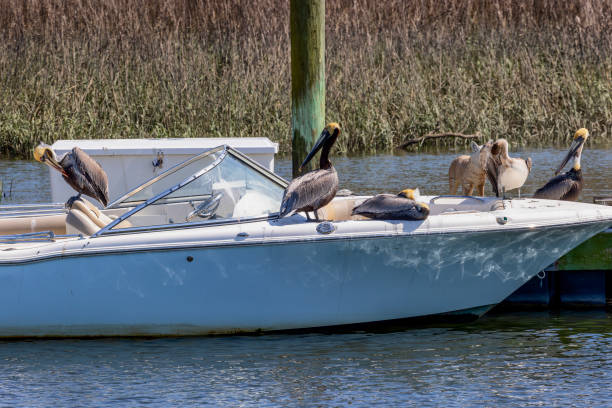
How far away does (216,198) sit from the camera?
7141 mm

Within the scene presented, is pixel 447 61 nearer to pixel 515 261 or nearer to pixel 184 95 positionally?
pixel 184 95

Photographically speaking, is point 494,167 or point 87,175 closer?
point 87,175

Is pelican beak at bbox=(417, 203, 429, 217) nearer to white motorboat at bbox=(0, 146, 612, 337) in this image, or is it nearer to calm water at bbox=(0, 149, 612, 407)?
white motorboat at bbox=(0, 146, 612, 337)

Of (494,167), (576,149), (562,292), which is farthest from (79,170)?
(576,149)

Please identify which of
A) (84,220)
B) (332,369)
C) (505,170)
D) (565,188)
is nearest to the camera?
(332,369)

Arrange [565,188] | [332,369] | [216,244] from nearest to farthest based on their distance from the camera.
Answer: [332,369], [216,244], [565,188]

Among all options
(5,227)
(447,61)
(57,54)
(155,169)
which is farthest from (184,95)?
(5,227)

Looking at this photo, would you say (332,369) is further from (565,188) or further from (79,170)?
(565,188)

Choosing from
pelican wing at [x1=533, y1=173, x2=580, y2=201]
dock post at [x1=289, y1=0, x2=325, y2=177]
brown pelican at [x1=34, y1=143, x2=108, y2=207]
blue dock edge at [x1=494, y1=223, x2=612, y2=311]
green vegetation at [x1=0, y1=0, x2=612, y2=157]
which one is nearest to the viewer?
brown pelican at [x1=34, y1=143, x2=108, y2=207]

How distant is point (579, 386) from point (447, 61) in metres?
10.2

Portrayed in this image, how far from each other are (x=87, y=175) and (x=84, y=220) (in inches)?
27.0

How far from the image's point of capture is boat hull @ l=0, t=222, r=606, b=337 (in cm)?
677

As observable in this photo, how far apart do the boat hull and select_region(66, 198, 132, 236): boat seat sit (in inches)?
12.5

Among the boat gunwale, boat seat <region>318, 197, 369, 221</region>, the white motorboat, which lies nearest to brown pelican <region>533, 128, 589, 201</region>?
the white motorboat
